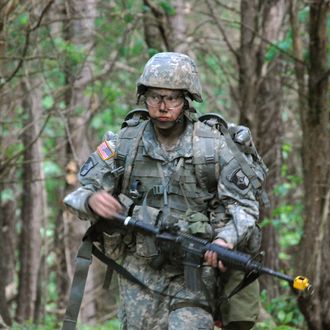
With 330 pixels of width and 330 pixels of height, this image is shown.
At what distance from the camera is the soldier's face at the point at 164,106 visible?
4.89 meters

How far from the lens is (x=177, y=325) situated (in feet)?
15.3

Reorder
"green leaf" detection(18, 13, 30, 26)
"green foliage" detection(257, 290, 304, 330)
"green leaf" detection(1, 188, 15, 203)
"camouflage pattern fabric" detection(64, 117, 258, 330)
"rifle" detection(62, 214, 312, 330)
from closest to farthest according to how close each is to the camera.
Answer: "rifle" detection(62, 214, 312, 330) → "camouflage pattern fabric" detection(64, 117, 258, 330) → "green foliage" detection(257, 290, 304, 330) → "green leaf" detection(18, 13, 30, 26) → "green leaf" detection(1, 188, 15, 203)

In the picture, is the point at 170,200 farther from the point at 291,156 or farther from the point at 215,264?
the point at 291,156

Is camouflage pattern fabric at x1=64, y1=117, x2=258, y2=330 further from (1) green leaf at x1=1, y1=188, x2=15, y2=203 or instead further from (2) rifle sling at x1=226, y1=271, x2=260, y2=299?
(1) green leaf at x1=1, y1=188, x2=15, y2=203

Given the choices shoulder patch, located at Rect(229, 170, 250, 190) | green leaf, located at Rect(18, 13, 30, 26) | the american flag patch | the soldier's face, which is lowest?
shoulder patch, located at Rect(229, 170, 250, 190)

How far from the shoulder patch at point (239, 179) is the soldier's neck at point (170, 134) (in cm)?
47

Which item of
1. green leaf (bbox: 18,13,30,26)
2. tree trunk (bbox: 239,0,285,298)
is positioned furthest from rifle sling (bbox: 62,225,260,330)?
green leaf (bbox: 18,13,30,26)

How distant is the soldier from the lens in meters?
4.77

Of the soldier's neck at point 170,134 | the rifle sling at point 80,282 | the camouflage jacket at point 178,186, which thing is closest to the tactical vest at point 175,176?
the camouflage jacket at point 178,186

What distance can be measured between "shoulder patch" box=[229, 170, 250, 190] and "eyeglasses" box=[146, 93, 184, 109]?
53cm

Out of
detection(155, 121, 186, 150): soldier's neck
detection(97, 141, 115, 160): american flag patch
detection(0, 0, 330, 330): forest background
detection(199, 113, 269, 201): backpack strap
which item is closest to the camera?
detection(199, 113, 269, 201): backpack strap

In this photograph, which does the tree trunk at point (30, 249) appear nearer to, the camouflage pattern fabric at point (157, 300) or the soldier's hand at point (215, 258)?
the camouflage pattern fabric at point (157, 300)

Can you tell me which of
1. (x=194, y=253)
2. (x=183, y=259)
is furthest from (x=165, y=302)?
(x=194, y=253)

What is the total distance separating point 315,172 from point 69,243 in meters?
6.01
